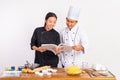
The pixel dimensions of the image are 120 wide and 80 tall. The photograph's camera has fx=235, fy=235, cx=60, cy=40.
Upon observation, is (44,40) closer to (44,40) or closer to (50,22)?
(44,40)

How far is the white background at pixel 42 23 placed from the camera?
11.1ft

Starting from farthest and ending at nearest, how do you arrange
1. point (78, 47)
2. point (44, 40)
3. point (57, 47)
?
1. point (44, 40)
2. point (78, 47)
3. point (57, 47)

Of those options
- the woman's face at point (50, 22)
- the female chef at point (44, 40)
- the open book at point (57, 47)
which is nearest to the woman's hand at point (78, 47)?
the open book at point (57, 47)

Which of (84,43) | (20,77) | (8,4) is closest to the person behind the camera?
(20,77)

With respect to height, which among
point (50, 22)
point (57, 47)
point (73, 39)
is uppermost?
point (50, 22)

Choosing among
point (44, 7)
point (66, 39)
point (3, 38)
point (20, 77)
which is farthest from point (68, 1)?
point (20, 77)

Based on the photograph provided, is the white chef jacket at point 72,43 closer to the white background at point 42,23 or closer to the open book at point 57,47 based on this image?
the open book at point 57,47

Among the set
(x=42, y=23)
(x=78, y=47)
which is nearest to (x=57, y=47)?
(x=78, y=47)

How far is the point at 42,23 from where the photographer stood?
3.40 meters

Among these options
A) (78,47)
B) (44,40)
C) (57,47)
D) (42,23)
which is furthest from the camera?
(42,23)

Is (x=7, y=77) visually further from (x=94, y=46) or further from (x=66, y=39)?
(x=94, y=46)

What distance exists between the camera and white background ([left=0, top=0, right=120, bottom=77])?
133 inches

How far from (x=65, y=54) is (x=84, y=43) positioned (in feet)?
0.95

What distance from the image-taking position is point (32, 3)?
3.37m
